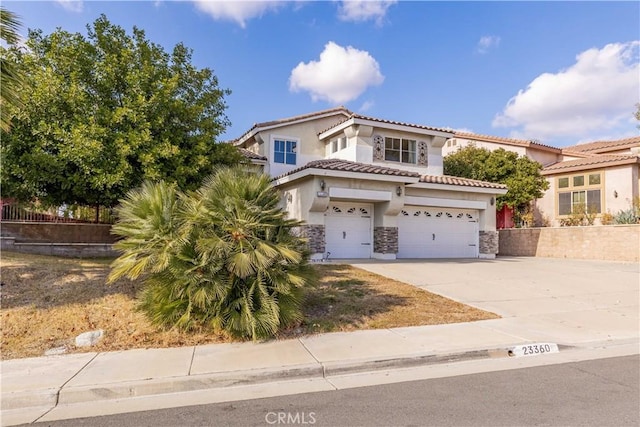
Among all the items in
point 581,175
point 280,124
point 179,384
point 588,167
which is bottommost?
point 179,384

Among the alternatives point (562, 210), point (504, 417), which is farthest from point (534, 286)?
point (562, 210)

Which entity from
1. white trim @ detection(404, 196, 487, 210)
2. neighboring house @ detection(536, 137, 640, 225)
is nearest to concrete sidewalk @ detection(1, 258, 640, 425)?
white trim @ detection(404, 196, 487, 210)

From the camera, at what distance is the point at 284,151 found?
67.0 ft

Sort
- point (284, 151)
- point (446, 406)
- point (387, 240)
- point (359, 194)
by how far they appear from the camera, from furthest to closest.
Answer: point (284, 151) → point (387, 240) → point (359, 194) → point (446, 406)

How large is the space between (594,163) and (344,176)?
18.9 metres

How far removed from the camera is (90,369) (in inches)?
211

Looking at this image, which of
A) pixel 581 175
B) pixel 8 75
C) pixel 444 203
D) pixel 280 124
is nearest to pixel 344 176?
pixel 444 203

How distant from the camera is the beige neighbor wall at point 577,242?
17.8 meters

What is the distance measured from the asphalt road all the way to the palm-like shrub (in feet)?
6.94

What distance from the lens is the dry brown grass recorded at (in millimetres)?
6543

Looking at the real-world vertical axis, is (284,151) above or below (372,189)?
above

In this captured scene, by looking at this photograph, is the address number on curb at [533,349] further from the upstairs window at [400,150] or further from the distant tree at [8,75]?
the upstairs window at [400,150]

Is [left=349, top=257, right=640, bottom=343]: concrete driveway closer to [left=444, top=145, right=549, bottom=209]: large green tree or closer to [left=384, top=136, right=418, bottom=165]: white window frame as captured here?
[left=384, top=136, right=418, bottom=165]: white window frame

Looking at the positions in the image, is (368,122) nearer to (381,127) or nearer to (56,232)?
(381,127)
